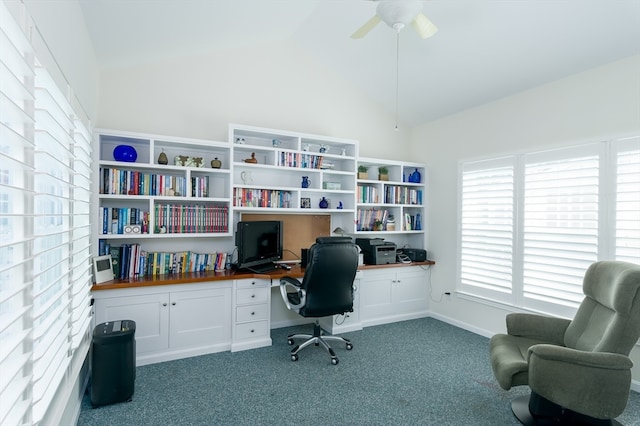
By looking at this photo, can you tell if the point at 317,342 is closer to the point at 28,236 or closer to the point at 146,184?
the point at 146,184

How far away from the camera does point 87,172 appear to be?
8.97ft

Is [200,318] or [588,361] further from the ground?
[588,361]

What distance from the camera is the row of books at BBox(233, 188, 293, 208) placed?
371cm

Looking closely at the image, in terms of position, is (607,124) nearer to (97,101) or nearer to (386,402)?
(386,402)

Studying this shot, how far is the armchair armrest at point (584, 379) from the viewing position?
2000 millimetres

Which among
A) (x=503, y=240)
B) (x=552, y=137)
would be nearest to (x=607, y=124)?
(x=552, y=137)

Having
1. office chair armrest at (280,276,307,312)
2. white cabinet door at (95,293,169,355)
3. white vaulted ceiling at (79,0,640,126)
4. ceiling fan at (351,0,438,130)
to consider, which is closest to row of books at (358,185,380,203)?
white vaulted ceiling at (79,0,640,126)

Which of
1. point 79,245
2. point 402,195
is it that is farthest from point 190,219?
point 402,195

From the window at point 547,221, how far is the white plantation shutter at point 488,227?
0.01 m

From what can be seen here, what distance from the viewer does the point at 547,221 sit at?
11.2ft

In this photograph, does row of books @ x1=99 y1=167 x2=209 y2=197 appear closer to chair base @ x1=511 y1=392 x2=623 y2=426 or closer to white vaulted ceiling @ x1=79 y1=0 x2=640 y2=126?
white vaulted ceiling @ x1=79 y1=0 x2=640 y2=126

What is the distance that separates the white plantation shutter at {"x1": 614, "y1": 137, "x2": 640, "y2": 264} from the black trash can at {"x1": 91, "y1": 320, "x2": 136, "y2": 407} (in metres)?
4.07

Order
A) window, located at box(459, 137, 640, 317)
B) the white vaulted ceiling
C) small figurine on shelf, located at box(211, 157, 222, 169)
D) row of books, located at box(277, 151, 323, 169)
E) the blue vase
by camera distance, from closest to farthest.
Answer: the white vaulted ceiling
window, located at box(459, 137, 640, 317)
small figurine on shelf, located at box(211, 157, 222, 169)
row of books, located at box(277, 151, 323, 169)
the blue vase

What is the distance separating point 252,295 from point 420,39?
314 cm
